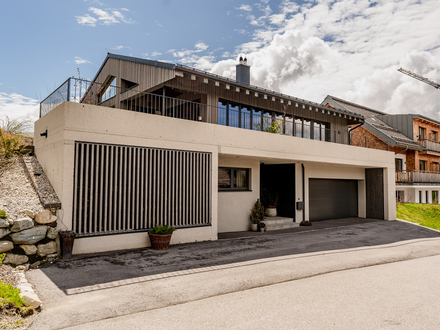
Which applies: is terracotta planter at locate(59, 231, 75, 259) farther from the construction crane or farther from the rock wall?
the construction crane

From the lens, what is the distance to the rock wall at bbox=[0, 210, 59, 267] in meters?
6.33

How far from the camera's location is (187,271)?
6637 mm

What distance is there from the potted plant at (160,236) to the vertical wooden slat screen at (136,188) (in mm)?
360

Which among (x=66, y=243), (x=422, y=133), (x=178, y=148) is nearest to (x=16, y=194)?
(x=66, y=243)

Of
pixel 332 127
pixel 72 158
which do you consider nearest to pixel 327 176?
pixel 332 127

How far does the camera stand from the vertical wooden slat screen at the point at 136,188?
7730mm

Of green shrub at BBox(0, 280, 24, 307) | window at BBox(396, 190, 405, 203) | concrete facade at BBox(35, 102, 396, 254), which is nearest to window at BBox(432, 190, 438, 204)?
window at BBox(396, 190, 405, 203)

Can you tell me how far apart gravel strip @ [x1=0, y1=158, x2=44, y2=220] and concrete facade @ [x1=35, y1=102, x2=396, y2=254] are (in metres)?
0.59

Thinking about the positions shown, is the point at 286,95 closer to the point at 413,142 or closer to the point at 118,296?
the point at 118,296

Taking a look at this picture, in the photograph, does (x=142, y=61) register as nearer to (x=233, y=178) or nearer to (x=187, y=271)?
(x=233, y=178)

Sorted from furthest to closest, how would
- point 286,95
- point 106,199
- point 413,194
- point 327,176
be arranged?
point 413,194
point 327,176
point 286,95
point 106,199

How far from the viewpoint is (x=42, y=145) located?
9789 millimetres

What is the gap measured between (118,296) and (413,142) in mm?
28243

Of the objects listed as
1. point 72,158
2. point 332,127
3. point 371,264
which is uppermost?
point 332,127
